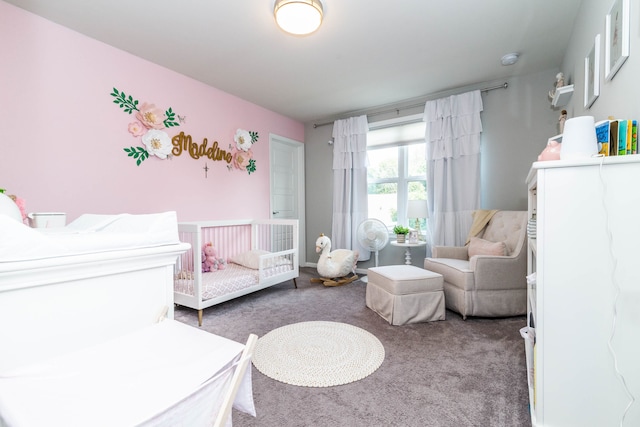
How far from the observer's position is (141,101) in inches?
103

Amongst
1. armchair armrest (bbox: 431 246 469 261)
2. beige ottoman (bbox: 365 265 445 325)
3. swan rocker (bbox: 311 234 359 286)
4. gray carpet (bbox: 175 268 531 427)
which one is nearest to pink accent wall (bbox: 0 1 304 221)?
gray carpet (bbox: 175 268 531 427)

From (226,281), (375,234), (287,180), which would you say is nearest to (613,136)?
(375,234)

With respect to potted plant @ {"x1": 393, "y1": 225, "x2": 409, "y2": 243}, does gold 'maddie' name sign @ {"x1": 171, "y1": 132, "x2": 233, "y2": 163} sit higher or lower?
higher

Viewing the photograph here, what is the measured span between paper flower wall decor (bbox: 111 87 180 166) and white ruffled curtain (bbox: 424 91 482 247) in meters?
2.81

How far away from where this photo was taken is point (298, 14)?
181 centimetres

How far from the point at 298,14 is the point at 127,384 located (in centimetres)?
201

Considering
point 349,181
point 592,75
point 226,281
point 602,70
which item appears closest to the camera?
point 602,70

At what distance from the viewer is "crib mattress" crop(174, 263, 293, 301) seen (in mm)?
2430

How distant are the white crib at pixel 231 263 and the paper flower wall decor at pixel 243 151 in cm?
68

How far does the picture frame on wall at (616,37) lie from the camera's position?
3.80 ft

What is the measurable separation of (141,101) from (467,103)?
324cm

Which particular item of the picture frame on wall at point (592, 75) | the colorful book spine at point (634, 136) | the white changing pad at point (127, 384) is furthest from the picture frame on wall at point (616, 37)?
the white changing pad at point (127, 384)

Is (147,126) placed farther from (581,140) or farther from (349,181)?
(581,140)

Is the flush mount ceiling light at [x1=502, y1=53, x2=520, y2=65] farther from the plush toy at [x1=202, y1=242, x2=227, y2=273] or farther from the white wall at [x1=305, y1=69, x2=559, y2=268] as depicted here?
the plush toy at [x1=202, y1=242, x2=227, y2=273]
